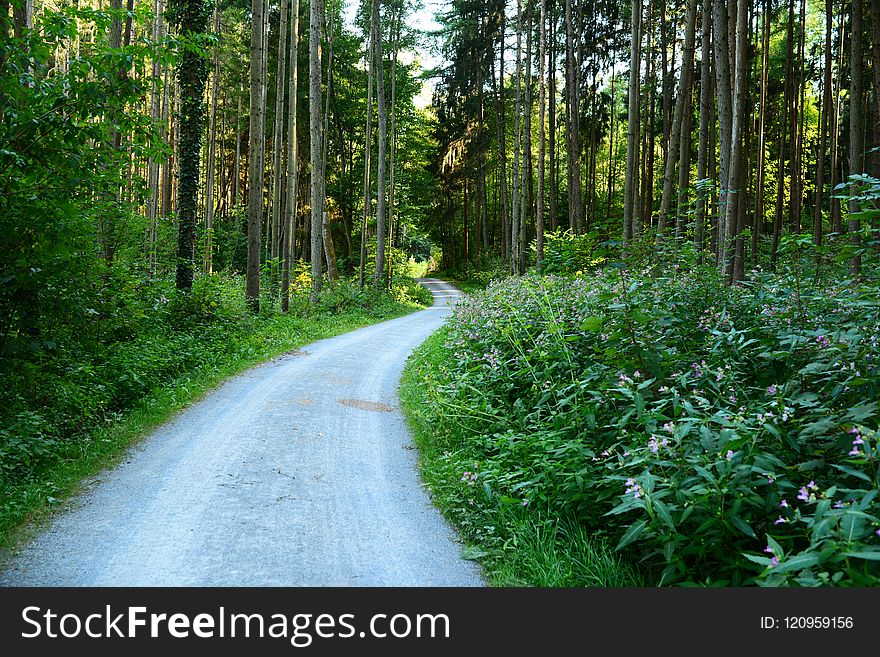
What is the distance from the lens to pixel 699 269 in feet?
22.9

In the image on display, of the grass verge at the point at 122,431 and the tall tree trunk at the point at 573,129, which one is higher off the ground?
the tall tree trunk at the point at 573,129

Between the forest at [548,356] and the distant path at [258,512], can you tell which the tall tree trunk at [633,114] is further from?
the distant path at [258,512]

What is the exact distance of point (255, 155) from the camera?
634 inches

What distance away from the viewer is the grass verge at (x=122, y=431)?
474cm

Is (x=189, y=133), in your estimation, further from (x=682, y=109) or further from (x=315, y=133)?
(x=682, y=109)

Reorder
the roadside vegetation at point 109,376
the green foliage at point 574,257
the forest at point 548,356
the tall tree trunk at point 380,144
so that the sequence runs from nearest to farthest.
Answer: the forest at point 548,356 → the roadside vegetation at point 109,376 → the green foliage at point 574,257 → the tall tree trunk at point 380,144

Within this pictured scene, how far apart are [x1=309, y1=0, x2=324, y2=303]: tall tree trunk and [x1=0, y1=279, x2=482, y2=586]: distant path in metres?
12.7

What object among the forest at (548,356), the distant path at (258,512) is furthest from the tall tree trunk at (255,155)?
the distant path at (258,512)

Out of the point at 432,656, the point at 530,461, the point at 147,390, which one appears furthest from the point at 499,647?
the point at 147,390

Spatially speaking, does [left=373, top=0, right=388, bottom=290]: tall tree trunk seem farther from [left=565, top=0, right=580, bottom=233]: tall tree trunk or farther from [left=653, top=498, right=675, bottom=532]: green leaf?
[left=653, top=498, right=675, bottom=532]: green leaf

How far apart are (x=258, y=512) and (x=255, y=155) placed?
527 inches

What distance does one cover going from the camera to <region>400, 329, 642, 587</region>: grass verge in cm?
376

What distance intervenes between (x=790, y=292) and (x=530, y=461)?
118 inches

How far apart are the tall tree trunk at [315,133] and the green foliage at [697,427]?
14061 millimetres
